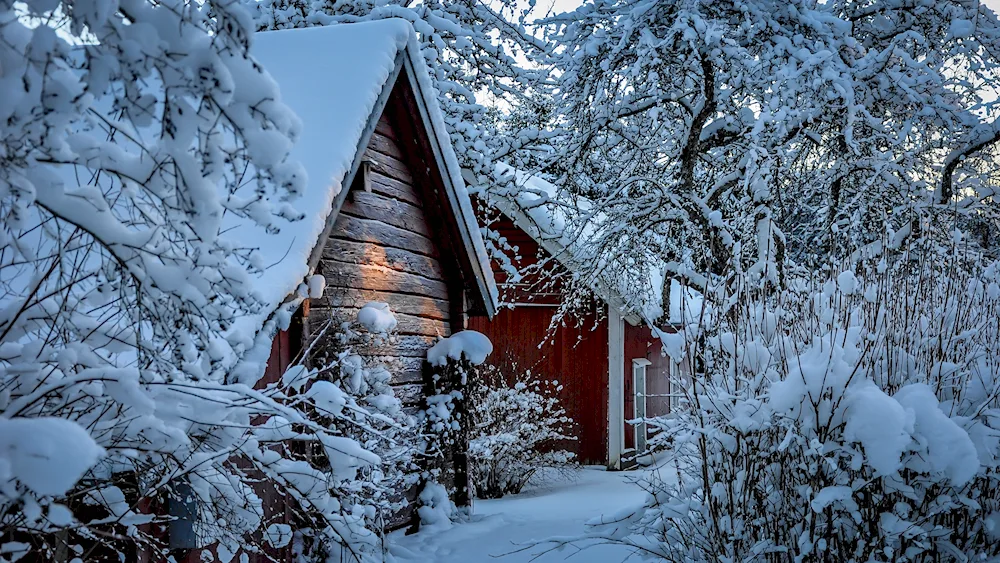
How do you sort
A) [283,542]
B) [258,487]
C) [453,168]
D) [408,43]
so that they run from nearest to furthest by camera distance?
[283,542] → [258,487] → [408,43] → [453,168]

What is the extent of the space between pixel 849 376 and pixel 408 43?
5.09 meters

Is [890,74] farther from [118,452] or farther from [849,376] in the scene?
[118,452]

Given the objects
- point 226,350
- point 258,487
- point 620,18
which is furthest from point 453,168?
point 226,350

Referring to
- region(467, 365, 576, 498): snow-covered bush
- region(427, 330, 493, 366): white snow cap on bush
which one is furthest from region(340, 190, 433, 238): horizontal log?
region(467, 365, 576, 498): snow-covered bush

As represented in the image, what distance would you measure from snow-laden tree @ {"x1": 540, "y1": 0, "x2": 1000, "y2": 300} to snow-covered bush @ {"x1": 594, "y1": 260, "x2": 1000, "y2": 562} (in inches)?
116

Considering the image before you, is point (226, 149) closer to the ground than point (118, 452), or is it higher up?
higher up

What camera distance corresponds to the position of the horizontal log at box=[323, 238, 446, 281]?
24.4 ft

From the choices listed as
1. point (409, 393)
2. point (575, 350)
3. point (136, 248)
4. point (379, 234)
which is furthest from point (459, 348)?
point (136, 248)

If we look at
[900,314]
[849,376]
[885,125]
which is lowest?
[849,376]

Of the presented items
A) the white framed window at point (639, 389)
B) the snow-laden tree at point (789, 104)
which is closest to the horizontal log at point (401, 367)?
the snow-laden tree at point (789, 104)

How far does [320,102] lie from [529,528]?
4.81m

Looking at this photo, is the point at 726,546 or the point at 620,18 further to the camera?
the point at 620,18

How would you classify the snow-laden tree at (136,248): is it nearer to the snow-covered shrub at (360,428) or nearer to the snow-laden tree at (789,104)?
the snow-covered shrub at (360,428)

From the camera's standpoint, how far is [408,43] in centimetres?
776
